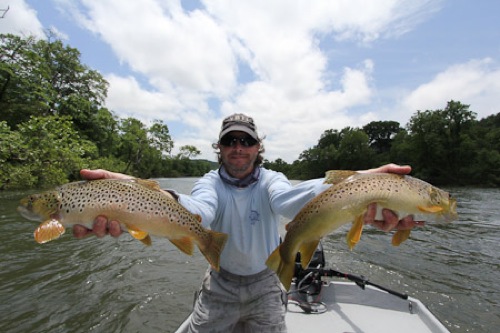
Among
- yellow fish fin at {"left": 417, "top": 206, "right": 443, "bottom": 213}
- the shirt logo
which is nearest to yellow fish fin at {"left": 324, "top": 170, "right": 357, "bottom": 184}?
yellow fish fin at {"left": 417, "top": 206, "right": 443, "bottom": 213}

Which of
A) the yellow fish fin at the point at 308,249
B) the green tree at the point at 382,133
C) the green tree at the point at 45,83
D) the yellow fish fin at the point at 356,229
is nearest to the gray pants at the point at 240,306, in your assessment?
the yellow fish fin at the point at 308,249

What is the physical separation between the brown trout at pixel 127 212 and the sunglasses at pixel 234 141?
3.14 feet

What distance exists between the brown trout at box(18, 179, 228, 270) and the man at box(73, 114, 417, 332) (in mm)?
335

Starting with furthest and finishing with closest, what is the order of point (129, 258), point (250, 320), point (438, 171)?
1. point (438, 171)
2. point (129, 258)
3. point (250, 320)

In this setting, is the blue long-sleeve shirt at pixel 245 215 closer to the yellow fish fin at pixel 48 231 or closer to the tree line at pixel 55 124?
the yellow fish fin at pixel 48 231

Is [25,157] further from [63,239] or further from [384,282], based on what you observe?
[384,282]

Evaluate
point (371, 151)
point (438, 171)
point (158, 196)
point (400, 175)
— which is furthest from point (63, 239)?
point (371, 151)

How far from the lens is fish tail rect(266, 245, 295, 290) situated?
236cm

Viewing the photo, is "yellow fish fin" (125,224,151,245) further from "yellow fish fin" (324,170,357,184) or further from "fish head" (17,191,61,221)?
"yellow fish fin" (324,170,357,184)

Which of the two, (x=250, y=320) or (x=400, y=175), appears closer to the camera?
(x=400, y=175)

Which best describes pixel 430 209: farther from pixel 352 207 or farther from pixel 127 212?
pixel 127 212

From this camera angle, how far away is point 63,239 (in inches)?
476

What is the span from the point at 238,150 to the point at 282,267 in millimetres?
1348

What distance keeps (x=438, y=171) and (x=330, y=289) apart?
206 feet
